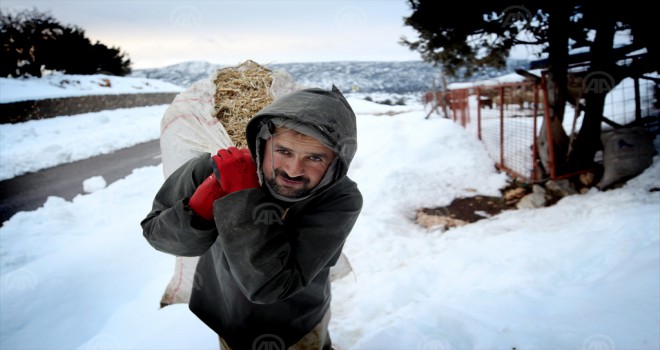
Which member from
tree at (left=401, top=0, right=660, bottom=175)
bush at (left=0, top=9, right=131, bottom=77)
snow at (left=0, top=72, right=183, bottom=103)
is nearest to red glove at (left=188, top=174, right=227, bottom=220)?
tree at (left=401, top=0, right=660, bottom=175)

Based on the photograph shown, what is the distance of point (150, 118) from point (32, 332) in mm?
15332

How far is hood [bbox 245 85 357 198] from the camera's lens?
1375 millimetres

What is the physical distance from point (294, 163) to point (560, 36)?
580cm

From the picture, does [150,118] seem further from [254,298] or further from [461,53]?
[254,298]

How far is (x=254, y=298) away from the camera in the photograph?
4.28 feet

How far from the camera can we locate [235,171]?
1.33m

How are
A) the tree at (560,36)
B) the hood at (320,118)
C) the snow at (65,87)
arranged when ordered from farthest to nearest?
the snow at (65,87) < the tree at (560,36) < the hood at (320,118)

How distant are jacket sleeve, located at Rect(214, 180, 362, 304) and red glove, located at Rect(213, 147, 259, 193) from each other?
7cm

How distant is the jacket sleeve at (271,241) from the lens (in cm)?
123

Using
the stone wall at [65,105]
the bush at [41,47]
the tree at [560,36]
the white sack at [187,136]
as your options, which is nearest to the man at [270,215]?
the white sack at [187,136]

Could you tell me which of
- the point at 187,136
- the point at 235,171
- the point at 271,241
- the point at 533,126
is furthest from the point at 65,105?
the point at 533,126

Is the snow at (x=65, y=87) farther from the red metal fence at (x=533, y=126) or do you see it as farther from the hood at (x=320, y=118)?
the red metal fence at (x=533, y=126)

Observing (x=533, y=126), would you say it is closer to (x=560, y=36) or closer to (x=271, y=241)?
(x=560, y=36)

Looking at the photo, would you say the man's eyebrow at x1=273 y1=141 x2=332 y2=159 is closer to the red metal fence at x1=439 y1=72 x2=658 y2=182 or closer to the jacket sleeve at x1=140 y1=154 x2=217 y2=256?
the jacket sleeve at x1=140 y1=154 x2=217 y2=256
